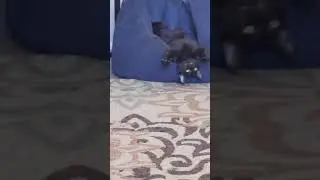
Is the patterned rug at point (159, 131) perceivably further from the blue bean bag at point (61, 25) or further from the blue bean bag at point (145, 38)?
the blue bean bag at point (61, 25)

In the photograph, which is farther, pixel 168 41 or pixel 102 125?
pixel 168 41

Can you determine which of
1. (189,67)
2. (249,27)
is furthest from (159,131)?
(249,27)

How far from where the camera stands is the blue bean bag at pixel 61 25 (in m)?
0.88

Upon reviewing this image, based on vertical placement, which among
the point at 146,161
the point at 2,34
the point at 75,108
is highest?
the point at 2,34

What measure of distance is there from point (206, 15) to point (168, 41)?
127mm

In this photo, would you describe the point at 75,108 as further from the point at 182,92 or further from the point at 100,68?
the point at 182,92

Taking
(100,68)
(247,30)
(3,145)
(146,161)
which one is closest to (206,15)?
(247,30)

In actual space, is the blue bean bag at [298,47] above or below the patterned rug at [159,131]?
above

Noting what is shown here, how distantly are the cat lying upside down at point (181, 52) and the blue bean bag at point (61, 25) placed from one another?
19 centimetres

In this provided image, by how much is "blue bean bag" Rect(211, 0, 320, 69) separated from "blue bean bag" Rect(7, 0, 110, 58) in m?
0.21

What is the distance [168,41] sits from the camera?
3.58 feet

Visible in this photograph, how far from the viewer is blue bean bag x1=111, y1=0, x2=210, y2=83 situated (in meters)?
1.01

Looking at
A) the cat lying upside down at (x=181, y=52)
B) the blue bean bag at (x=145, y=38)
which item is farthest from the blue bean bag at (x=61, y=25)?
the cat lying upside down at (x=181, y=52)

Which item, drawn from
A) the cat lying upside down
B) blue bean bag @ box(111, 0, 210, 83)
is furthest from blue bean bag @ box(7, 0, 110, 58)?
the cat lying upside down
